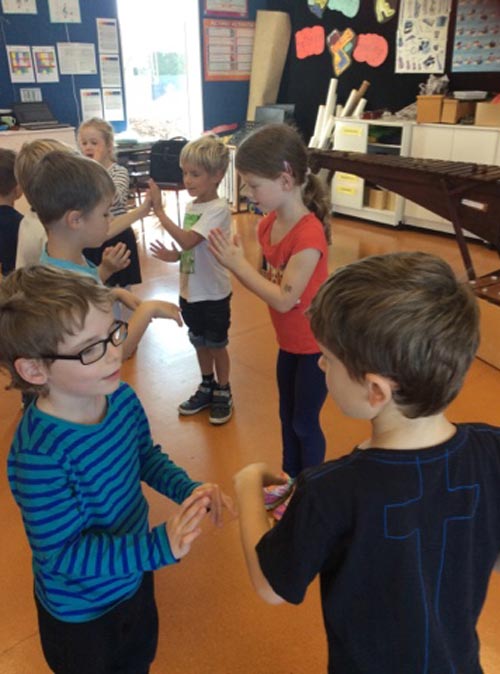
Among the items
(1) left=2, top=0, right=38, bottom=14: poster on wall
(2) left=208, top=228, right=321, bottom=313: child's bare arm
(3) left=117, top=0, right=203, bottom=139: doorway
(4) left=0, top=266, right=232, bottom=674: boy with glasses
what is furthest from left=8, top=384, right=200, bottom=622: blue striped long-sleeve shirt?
(3) left=117, top=0, right=203, bottom=139: doorway

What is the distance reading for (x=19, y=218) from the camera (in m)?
2.62

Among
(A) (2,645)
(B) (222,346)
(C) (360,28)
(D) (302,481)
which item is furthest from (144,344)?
(C) (360,28)

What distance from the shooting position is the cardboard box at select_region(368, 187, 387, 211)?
5945mm

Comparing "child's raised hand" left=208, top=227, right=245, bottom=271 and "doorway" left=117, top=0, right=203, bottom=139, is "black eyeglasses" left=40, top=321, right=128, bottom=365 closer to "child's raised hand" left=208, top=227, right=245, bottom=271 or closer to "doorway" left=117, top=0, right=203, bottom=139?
"child's raised hand" left=208, top=227, right=245, bottom=271

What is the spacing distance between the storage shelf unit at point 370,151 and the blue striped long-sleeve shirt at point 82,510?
5.06m

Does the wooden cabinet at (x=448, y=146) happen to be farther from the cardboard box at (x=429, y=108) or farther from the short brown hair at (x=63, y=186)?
the short brown hair at (x=63, y=186)

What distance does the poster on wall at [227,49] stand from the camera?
275 inches

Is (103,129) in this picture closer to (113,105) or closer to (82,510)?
(82,510)

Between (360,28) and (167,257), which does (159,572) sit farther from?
(360,28)

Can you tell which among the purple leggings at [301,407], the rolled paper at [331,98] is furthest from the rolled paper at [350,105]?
the purple leggings at [301,407]

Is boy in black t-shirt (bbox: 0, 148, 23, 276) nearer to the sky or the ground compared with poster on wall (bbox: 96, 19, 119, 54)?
nearer to the ground

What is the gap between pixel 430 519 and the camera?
704 mm

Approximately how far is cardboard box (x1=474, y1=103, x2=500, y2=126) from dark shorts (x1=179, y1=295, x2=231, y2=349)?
3.68 meters

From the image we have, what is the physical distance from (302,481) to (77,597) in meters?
0.54
